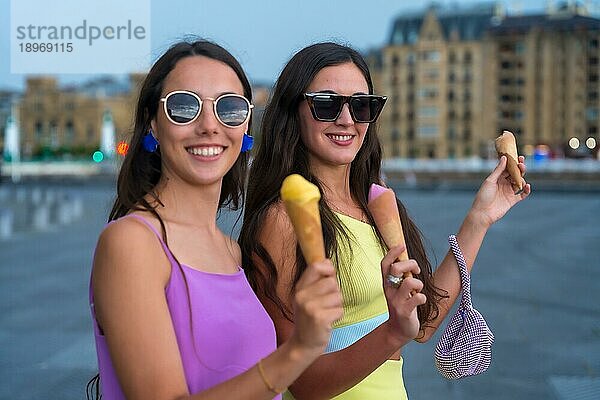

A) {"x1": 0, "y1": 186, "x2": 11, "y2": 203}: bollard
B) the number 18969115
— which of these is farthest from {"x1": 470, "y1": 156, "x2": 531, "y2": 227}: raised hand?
{"x1": 0, "y1": 186, "x2": 11, "y2": 203}: bollard

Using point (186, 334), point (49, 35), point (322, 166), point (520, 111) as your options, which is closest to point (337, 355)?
point (186, 334)

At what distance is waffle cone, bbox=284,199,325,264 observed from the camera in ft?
3.77

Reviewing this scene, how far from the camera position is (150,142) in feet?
5.21

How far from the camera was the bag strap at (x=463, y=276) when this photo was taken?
201cm

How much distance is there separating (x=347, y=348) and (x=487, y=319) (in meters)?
5.77

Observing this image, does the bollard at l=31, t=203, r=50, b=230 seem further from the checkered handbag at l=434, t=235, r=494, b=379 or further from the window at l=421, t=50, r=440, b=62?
the window at l=421, t=50, r=440, b=62

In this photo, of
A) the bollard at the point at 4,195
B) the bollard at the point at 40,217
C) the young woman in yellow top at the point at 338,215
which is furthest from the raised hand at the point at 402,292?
the bollard at the point at 4,195

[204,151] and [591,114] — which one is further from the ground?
[591,114]

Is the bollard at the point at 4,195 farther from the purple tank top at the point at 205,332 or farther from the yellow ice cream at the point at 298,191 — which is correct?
the yellow ice cream at the point at 298,191

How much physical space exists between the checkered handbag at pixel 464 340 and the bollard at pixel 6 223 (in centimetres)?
1338

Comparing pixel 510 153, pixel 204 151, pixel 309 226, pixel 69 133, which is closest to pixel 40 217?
pixel 510 153

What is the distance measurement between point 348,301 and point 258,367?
0.58 metres

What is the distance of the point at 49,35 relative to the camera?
475 cm

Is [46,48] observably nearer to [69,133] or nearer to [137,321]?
[137,321]
